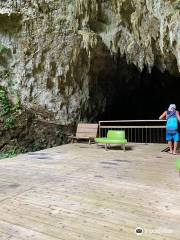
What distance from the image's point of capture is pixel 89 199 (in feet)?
13.4

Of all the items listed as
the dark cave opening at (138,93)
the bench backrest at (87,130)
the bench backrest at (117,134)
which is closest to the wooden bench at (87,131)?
the bench backrest at (87,130)

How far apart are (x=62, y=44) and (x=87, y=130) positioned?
346cm

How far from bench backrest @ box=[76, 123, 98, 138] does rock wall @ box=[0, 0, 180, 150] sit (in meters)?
1.10

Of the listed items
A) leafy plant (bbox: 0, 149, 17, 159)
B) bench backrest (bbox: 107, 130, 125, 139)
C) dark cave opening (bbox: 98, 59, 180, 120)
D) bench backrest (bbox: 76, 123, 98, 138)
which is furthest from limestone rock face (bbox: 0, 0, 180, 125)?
bench backrest (bbox: 107, 130, 125, 139)

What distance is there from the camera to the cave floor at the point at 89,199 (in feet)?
10.0

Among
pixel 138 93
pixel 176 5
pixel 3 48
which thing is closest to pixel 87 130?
pixel 3 48

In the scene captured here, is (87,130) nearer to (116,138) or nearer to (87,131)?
(87,131)

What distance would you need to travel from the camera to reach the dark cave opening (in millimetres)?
13953

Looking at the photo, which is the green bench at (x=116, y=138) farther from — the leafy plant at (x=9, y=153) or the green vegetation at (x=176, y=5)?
the green vegetation at (x=176, y=5)

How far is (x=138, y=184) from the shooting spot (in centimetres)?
484

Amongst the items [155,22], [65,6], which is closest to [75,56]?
[65,6]

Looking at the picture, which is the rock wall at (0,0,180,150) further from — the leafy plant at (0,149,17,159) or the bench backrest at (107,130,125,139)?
the bench backrest at (107,130,125,139)

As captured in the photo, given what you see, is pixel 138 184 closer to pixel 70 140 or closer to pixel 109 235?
pixel 109 235

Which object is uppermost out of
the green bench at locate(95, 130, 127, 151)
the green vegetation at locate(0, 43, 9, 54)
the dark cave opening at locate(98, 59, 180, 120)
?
the green vegetation at locate(0, 43, 9, 54)
